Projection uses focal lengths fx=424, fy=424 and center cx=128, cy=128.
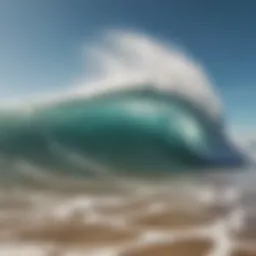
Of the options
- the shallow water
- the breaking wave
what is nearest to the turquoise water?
the breaking wave

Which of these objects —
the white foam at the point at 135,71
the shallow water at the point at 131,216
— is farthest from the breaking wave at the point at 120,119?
the shallow water at the point at 131,216

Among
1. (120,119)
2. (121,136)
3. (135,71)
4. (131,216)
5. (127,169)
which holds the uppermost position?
(135,71)

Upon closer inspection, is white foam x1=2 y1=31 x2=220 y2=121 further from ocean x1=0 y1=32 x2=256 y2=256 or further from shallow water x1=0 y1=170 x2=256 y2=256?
shallow water x1=0 y1=170 x2=256 y2=256

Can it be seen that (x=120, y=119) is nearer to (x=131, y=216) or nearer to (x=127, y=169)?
(x=127, y=169)

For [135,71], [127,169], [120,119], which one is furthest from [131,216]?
[135,71]

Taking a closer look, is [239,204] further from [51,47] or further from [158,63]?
Result: [51,47]

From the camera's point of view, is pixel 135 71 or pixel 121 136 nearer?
pixel 135 71

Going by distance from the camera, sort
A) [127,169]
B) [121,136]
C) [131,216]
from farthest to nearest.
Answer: [121,136]
[127,169]
[131,216]

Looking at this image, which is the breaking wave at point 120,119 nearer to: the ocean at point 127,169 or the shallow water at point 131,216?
A: the ocean at point 127,169

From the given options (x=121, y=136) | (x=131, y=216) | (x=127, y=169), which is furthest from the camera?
(x=121, y=136)
